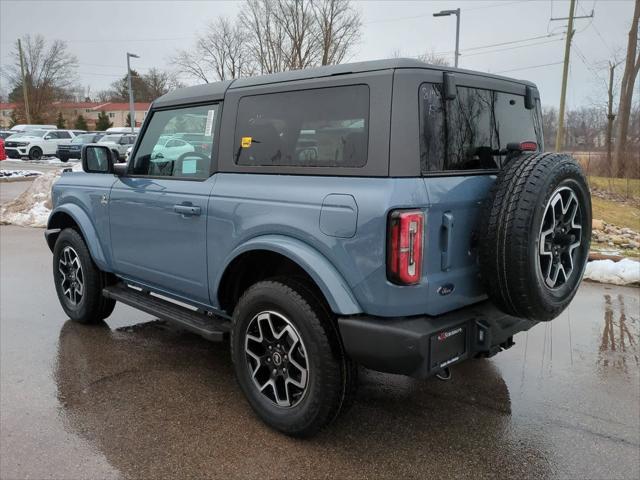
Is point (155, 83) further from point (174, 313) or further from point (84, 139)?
point (174, 313)

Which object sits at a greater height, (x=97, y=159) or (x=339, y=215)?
(x=97, y=159)

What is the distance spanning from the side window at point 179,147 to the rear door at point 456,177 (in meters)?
1.54

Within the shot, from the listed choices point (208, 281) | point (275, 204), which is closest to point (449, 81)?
point (275, 204)

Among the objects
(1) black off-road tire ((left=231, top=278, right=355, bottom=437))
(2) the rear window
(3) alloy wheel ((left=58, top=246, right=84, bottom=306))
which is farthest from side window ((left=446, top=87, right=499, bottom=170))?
(3) alloy wheel ((left=58, top=246, right=84, bottom=306))

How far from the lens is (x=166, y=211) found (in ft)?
12.3

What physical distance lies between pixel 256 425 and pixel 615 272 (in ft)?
17.0

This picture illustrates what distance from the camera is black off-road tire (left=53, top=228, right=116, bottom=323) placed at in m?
4.71

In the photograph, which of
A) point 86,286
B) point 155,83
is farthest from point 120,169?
point 155,83

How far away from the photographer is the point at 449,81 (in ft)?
9.23

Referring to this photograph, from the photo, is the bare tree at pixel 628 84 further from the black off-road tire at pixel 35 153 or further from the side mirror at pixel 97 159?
the black off-road tire at pixel 35 153

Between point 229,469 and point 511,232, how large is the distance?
187cm

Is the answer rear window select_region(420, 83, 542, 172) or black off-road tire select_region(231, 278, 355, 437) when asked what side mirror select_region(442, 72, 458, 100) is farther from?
black off-road tire select_region(231, 278, 355, 437)

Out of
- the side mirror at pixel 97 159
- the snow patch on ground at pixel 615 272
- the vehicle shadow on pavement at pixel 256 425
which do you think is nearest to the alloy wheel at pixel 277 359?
the vehicle shadow on pavement at pixel 256 425

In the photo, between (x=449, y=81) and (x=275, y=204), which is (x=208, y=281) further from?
(x=449, y=81)
